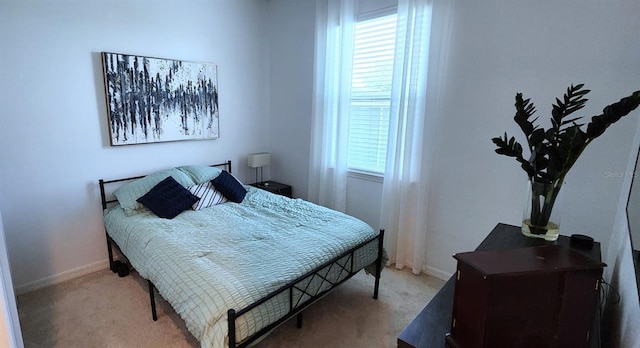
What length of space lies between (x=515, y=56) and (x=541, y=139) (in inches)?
48.3

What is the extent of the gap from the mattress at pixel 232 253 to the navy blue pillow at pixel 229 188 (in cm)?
13

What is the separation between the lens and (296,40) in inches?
148

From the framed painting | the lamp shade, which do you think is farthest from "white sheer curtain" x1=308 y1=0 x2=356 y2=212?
the framed painting

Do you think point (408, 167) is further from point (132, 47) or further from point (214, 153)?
point (132, 47)

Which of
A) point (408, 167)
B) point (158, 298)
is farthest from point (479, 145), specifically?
point (158, 298)

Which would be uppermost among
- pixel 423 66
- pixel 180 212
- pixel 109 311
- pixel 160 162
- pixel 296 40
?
pixel 296 40

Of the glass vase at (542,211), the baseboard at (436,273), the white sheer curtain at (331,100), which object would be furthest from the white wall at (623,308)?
the white sheer curtain at (331,100)

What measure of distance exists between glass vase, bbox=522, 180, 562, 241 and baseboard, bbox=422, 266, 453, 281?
149cm

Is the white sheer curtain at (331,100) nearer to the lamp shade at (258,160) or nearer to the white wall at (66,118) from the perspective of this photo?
the lamp shade at (258,160)

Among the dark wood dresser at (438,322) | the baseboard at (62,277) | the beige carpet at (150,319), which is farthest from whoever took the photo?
the baseboard at (62,277)

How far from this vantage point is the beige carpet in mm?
2111

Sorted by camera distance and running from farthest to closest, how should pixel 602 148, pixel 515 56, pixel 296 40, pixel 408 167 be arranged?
pixel 296 40, pixel 408 167, pixel 515 56, pixel 602 148

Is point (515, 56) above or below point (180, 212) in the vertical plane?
above

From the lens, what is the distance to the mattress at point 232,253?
1654mm
